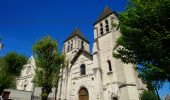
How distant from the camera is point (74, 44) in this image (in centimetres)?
3331

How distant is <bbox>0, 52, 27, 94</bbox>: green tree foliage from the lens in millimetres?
27680

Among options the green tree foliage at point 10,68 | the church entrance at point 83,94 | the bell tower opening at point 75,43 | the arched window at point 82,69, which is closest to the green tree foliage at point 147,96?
the church entrance at point 83,94

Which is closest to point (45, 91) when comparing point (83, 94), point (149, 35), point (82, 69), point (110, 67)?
point (83, 94)

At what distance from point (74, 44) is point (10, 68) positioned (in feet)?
40.4

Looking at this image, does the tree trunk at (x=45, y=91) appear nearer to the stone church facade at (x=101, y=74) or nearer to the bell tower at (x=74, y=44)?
the stone church facade at (x=101, y=74)

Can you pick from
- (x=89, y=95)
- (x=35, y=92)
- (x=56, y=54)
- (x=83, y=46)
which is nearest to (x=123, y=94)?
(x=89, y=95)

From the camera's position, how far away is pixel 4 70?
28656mm

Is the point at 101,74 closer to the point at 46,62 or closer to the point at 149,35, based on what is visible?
the point at 46,62

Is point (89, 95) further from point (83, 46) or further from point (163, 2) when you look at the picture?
point (163, 2)

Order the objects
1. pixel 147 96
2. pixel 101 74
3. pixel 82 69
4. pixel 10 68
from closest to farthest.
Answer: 1. pixel 147 96
2. pixel 101 74
3. pixel 82 69
4. pixel 10 68

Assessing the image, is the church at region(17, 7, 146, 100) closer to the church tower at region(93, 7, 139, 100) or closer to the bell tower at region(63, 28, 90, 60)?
the church tower at region(93, 7, 139, 100)

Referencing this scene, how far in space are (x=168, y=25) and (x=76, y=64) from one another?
2076 cm

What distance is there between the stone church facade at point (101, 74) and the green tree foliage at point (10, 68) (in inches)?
332

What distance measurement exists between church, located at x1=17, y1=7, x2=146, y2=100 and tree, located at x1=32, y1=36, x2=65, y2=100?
6.93m
